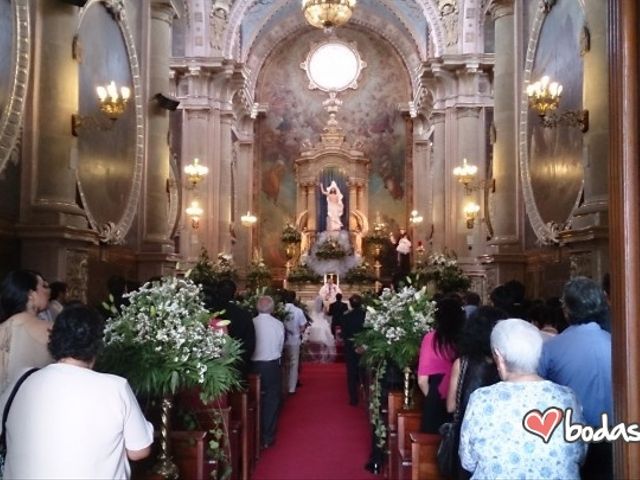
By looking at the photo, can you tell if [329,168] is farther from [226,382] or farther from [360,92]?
[226,382]

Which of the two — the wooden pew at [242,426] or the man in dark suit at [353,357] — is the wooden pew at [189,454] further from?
the man in dark suit at [353,357]

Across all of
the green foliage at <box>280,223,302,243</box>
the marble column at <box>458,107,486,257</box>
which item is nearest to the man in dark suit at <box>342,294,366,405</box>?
the marble column at <box>458,107,486,257</box>

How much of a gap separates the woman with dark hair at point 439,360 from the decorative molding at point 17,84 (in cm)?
520

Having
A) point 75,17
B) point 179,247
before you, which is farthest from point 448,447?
point 179,247

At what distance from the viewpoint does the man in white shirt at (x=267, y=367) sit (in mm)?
9352

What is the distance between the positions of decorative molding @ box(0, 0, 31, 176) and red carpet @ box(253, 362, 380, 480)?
4.44 metres

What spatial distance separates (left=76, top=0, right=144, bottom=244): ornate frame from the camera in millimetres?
10984

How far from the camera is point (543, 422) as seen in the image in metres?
3.35

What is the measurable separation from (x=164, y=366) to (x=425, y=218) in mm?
23268

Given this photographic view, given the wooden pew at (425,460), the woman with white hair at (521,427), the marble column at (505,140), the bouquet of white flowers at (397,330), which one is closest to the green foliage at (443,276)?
the marble column at (505,140)

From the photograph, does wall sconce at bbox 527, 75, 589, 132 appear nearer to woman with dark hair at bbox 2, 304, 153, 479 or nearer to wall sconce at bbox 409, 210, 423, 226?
woman with dark hair at bbox 2, 304, 153, 479

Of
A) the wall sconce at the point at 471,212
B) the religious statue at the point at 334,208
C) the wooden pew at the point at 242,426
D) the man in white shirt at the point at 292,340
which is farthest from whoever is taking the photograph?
the religious statue at the point at 334,208

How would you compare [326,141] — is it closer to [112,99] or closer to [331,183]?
[331,183]

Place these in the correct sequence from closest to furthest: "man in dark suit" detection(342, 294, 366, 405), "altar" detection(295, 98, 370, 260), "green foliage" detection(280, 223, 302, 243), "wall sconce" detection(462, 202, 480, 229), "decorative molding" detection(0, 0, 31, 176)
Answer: "decorative molding" detection(0, 0, 31, 176)
"man in dark suit" detection(342, 294, 366, 405)
"wall sconce" detection(462, 202, 480, 229)
"green foliage" detection(280, 223, 302, 243)
"altar" detection(295, 98, 370, 260)
